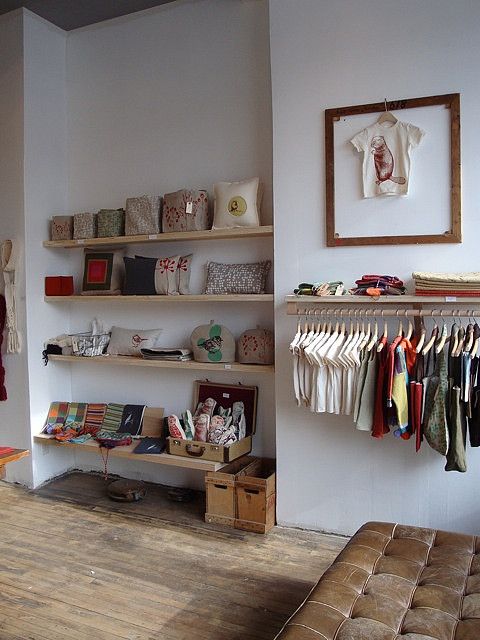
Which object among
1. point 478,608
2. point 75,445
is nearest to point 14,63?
point 75,445

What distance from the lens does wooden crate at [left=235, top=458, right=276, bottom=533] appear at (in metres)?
3.74

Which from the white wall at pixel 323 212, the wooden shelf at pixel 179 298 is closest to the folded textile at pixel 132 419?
the wooden shelf at pixel 179 298

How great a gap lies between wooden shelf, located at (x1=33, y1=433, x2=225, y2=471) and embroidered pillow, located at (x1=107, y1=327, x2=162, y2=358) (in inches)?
27.8

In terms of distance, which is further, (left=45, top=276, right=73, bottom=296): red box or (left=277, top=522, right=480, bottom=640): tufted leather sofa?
A: (left=45, top=276, right=73, bottom=296): red box

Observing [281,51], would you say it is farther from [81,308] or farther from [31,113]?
[81,308]

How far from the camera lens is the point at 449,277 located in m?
3.10

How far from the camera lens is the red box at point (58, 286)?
471 centimetres

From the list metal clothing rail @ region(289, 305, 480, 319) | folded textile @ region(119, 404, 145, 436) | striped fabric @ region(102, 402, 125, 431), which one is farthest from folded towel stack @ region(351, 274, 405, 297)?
striped fabric @ region(102, 402, 125, 431)

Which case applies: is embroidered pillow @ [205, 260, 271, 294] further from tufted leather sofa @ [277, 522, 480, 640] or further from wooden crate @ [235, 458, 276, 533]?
tufted leather sofa @ [277, 522, 480, 640]

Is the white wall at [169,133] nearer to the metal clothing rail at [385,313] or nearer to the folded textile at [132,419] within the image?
the folded textile at [132,419]

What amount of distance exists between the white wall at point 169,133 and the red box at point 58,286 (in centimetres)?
28

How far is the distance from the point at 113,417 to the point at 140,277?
1.21 metres

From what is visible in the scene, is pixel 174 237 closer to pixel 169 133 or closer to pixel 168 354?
pixel 168 354

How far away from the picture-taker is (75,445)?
4414 mm
